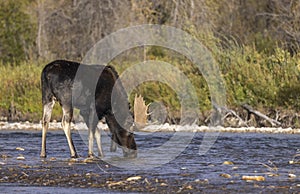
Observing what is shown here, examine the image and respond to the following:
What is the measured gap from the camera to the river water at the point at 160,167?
10469 millimetres

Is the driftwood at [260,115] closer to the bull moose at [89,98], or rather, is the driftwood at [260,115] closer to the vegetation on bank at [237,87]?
the vegetation on bank at [237,87]

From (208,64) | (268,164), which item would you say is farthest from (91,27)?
(268,164)

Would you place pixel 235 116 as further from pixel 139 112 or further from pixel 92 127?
pixel 92 127

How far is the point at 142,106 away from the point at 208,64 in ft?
31.0

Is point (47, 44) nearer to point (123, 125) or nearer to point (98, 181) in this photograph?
point (123, 125)

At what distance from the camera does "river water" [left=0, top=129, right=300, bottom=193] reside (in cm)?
1047

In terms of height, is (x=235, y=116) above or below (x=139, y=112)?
below

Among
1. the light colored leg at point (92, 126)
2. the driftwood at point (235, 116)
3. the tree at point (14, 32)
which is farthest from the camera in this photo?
the tree at point (14, 32)

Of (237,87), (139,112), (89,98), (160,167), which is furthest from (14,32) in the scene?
(160,167)

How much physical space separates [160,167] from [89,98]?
7.87 ft

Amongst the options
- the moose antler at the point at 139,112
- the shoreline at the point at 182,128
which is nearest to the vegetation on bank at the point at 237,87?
the shoreline at the point at 182,128

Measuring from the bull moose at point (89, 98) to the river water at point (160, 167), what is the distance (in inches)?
17.2

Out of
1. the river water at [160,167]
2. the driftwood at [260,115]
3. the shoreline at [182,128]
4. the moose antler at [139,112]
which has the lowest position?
the shoreline at [182,128]

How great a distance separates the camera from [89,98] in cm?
1426
